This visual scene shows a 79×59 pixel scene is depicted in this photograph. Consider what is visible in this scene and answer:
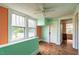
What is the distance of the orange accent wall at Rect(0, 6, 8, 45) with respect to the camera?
298cm

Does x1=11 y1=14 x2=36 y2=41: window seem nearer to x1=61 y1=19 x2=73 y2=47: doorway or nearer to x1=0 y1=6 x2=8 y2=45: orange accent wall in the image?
x1=0 y1=6 x2=8 y2=45: orange accent wall

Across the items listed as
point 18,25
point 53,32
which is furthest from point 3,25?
point 53,32

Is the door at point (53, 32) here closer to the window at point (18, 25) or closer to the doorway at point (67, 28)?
the doorway at point (67, 28)

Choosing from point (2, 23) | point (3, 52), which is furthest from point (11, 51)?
point (2, 23)

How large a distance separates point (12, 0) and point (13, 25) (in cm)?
206

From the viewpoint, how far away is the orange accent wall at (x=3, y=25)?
2.98m

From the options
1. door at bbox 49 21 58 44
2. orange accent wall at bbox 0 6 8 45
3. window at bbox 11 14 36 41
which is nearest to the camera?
orange accent wall at bbox 0 6 8 45

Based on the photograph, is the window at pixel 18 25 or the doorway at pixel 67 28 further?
the doorway at pixel 67 28

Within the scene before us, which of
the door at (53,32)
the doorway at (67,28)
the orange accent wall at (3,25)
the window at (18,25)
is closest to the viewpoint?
the orange accent wall at (3,25)

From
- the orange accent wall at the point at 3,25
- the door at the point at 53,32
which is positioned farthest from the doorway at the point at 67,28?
the orange accent wall at the point at 3,25

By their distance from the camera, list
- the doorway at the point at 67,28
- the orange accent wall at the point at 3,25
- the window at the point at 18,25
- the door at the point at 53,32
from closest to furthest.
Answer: the orange accent wall at the point at 3,25 → the window at the point at 18,25 → the door at the point at 53,32 → the doorway at the point at 67,28

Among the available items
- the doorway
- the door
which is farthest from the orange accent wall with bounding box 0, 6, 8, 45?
the doorway

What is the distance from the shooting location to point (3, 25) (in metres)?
3.07

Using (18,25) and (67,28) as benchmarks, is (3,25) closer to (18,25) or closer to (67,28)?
(18,25)
